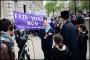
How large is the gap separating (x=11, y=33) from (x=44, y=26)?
6.78m

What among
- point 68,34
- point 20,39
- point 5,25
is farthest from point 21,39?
point 5,25

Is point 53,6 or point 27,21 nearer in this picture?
point 27,21

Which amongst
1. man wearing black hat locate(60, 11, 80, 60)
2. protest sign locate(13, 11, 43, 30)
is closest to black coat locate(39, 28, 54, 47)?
protest sign locate(13, 11, 43, 30)

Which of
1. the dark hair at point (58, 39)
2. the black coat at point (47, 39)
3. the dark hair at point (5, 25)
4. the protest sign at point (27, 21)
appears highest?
the dark hair at point (5, 25)

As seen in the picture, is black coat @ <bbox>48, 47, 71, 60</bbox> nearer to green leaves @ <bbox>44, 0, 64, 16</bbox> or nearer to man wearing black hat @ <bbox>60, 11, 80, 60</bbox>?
man wearing black hat @ <bbox>60, 11, 80, 60</bbox>

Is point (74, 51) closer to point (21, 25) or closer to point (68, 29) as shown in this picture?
point (68, 29)

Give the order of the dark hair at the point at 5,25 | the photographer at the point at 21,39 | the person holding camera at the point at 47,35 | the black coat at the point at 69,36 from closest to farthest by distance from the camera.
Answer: the dark hair at the point at 5,25
the black coat at the point at 69,36
the photographer at the point at 21,39
the person holding camera at the point at 47,35

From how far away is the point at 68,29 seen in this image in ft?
25.2

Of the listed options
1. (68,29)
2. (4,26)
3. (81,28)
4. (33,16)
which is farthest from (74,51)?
(33,16)

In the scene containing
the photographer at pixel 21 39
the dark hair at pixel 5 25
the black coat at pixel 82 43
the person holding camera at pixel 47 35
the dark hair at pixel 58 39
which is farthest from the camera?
the person holding camera at pixel 47 35

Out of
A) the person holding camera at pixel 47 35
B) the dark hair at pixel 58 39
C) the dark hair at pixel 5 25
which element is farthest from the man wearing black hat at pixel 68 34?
the person holding camera at pixel 47 35

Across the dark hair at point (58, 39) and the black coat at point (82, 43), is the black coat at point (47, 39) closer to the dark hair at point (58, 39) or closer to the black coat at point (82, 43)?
the black coat at point (82, 43)

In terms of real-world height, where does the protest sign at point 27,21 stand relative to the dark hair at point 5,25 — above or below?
below

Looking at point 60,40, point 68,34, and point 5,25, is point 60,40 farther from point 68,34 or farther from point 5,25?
point 5,25
